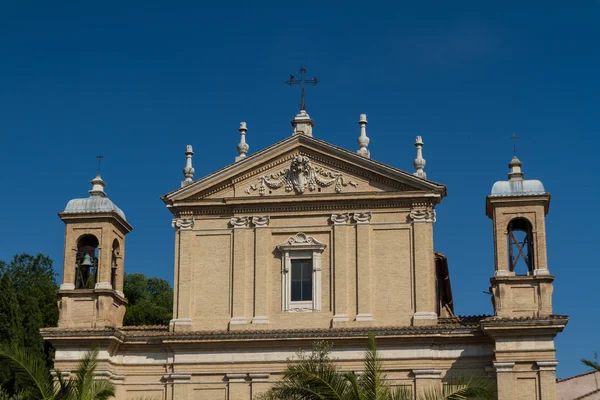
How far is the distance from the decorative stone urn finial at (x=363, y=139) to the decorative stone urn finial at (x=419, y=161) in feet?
4.68

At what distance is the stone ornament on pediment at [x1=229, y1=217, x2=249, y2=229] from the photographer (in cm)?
3200

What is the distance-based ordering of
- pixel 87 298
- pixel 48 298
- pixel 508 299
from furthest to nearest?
1. pixel 48 298
2. pixel 87 298
3. pixel 508 299

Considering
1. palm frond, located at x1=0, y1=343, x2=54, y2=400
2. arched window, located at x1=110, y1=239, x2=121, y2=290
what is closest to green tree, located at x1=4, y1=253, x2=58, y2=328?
arched window, located at x1=110, y1=239, x2=121, y2=290

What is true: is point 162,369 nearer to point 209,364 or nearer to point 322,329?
point 209,364

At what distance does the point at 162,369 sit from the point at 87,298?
10.0ft

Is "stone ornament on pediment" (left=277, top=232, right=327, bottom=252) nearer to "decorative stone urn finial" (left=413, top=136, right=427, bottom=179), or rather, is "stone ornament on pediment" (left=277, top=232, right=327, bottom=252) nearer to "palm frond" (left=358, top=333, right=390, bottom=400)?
"decorative stone urn finial" (left=413, top=136, right=427, bottom=179)

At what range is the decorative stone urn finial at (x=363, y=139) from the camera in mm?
32125

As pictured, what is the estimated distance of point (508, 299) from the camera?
97.5 feet

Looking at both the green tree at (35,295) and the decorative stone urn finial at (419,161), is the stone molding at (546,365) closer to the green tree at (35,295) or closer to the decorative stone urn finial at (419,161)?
the decorative stone urn finial at (419,161)

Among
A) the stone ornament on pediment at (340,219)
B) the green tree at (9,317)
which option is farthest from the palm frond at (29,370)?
the green tree at (9,317)

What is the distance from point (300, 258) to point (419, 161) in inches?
178

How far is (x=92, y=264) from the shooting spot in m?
32.6

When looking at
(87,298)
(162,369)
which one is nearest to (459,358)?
(162,369)

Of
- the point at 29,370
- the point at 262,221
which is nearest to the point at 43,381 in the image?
the point at 29,370
